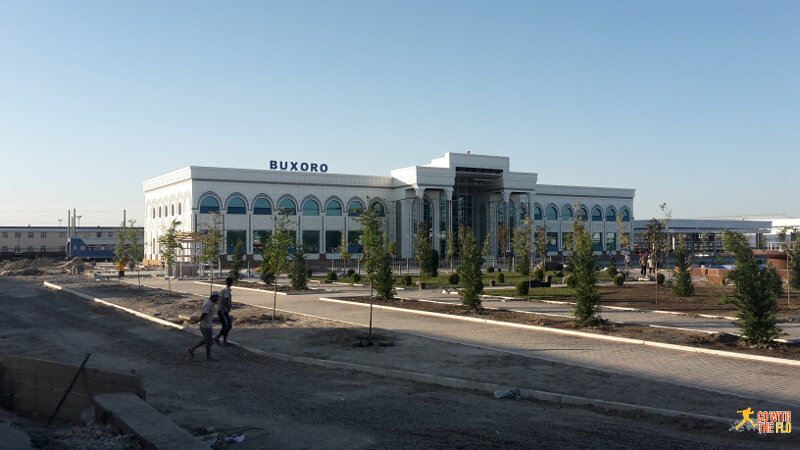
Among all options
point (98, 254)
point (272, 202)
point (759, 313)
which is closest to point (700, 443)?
point (759, 313)

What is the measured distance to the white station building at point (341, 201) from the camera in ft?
214

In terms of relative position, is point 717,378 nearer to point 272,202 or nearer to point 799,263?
point 799,263

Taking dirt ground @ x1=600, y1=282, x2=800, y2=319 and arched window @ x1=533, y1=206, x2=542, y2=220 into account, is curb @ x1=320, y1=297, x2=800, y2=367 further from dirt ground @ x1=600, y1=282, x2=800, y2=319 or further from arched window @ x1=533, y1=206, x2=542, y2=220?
arched window @ x1=533, y1=206, x2=542, y2=220

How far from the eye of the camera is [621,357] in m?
14.6

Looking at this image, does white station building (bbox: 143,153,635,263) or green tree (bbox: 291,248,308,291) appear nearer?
green tree (bbox: 291,248,308,291)

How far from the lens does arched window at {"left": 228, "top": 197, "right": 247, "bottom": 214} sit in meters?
65.3

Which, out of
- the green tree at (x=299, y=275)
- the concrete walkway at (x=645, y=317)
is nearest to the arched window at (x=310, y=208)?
the green tree at (x=299, y=275)

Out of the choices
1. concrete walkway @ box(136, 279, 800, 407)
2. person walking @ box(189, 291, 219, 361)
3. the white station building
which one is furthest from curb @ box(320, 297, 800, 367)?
the white station building

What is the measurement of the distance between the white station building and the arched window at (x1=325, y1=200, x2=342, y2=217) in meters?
0.11

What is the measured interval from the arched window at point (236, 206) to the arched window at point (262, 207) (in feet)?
3.73

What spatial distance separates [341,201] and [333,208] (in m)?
1.20

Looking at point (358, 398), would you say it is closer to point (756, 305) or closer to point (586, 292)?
point (586, 292)

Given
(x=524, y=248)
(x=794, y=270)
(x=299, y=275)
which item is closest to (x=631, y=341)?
(x=794, y=270)

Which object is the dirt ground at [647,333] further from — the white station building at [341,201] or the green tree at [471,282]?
the white station building at [341,201]
